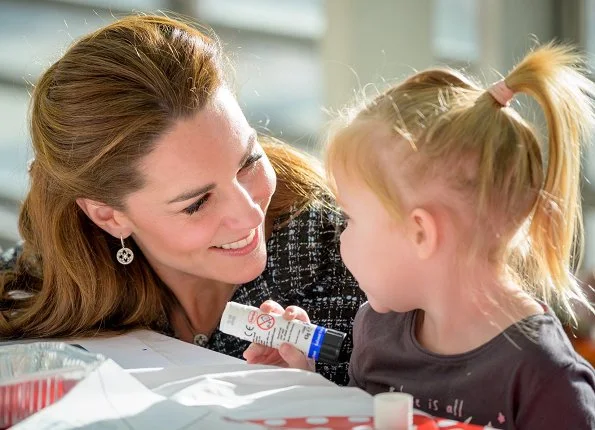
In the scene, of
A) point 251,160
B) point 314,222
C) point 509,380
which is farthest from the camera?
point 314,222

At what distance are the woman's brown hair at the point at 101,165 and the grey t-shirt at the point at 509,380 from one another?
0.65 m

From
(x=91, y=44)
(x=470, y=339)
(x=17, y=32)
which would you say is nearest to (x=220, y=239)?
(x=91, y=44)

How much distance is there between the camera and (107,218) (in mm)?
2061

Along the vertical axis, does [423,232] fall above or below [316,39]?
below

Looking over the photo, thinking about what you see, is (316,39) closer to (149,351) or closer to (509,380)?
(149,351)

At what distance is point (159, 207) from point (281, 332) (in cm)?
39

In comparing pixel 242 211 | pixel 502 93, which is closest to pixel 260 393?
pixel 502 93

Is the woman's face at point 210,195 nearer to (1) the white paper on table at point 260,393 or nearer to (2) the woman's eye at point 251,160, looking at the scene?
(2) the woman's eye at point 251,160

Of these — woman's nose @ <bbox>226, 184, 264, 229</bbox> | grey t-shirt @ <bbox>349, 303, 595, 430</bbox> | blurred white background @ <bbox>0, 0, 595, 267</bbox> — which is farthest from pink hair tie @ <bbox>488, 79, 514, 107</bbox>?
blurred white background @ <bbox>0, 0, 595, 267</bbox>

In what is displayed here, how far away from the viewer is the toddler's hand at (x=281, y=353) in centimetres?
166

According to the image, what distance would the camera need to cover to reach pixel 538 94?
4.49ft

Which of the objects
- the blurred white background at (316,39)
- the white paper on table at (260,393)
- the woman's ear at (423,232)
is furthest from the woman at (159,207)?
the blurred white background at (316,39)

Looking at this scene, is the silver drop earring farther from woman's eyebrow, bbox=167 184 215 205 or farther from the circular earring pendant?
Result: woman's eyebrow, bbox=167 184 215 205

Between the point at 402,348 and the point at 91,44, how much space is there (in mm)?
824
